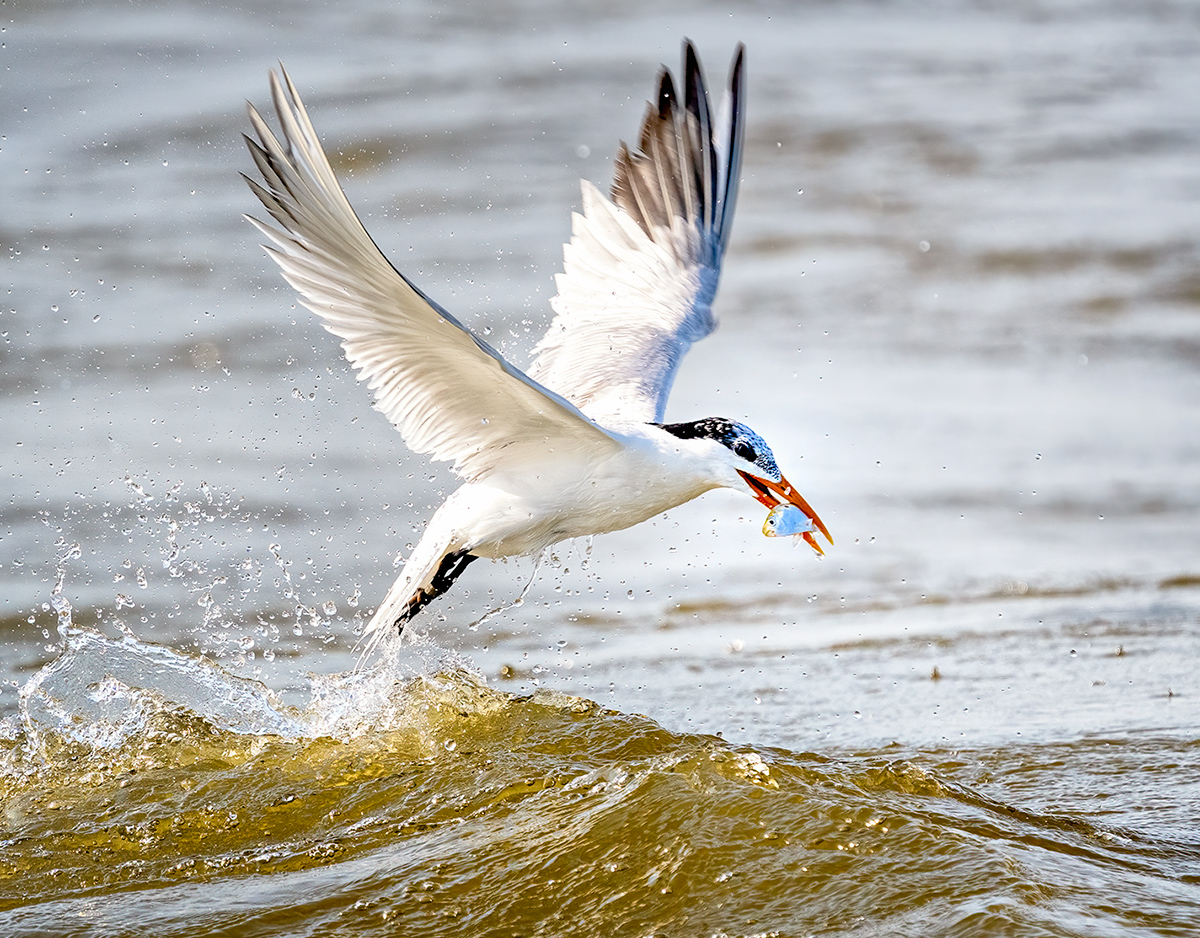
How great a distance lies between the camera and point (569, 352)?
6375 millimetres

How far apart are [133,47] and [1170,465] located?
31.5 ft

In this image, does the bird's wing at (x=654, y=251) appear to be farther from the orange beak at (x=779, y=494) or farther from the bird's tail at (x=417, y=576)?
the orange beak at (x=779, y=494)

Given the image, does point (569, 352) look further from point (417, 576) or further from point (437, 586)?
point (417, 576)

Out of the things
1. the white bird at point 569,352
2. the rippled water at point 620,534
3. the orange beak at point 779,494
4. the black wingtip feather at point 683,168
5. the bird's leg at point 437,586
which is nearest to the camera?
the rippled water at point 620,534

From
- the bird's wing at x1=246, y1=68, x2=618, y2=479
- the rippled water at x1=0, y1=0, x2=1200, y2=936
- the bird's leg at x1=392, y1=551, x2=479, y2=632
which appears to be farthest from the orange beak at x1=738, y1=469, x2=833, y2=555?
the bird's leg at x1=392, y1=551, x2=479, y2=632

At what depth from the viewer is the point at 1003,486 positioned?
8.24 m

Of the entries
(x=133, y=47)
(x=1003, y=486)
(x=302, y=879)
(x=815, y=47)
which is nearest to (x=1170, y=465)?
(x=1003, y=486)

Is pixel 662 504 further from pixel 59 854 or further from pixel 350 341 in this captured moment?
pixel 59 854

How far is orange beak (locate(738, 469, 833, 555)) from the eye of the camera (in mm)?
5047

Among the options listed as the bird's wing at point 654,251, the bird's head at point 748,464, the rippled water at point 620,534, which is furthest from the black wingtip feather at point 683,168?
the bird's head at point 748,464

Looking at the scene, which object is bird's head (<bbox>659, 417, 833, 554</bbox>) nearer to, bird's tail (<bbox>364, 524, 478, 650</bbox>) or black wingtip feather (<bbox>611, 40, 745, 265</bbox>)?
bird's tail (<bbox>364, 524, 478, 650</bbox>)

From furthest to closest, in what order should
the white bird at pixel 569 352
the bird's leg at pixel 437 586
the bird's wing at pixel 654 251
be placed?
the bird's wing at pixel 654 251, the bird's leg at pixel 437 586, the white bird at pixel 569 352

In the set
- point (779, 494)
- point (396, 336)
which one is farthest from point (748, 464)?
point (396, 336)

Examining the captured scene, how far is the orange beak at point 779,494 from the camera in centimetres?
505
